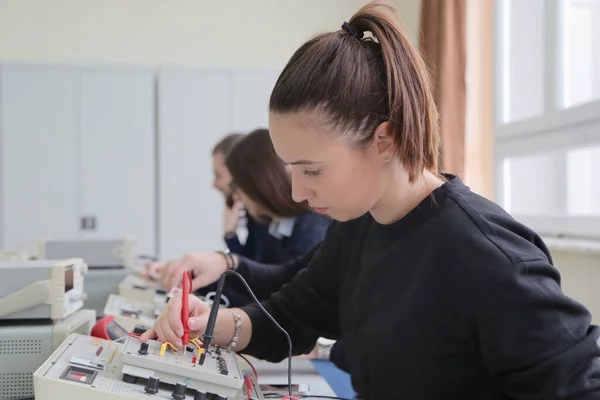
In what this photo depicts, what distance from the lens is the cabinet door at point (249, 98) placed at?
4.09 metres

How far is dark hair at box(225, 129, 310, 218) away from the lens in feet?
7.41

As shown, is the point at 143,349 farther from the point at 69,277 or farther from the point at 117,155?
the point at 117,155

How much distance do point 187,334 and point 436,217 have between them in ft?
1.55

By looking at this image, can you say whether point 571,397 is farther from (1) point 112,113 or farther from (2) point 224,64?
(2) point 224,64

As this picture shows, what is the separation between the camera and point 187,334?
1.09 meters

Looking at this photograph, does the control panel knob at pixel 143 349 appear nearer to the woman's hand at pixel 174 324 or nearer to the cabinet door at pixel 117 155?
the woman's hand at pixel 174 324

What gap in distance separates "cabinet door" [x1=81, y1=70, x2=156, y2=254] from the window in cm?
217

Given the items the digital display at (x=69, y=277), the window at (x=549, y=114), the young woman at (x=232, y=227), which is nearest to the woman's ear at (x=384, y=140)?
the digital display at (x=69, y=277)

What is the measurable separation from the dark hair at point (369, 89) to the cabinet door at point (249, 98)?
3095 millimetres

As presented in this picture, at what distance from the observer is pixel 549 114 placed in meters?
2.74

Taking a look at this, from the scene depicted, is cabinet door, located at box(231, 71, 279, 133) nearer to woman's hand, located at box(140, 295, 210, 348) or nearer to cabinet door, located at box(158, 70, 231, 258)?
cabinet door, located at box(158, 70, 231, 258)

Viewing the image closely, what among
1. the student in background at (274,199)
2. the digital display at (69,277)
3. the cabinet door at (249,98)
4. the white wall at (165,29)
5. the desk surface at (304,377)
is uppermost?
the white wall at (165,29)

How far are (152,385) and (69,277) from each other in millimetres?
475

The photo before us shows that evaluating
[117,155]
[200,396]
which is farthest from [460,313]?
[117,155]
